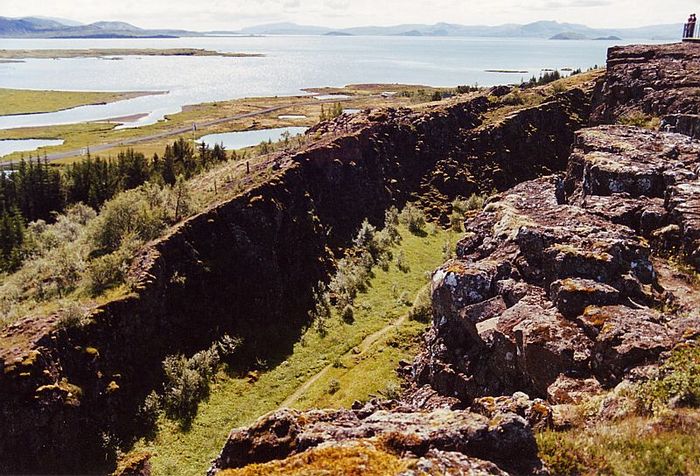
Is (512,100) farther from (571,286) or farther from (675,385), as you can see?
(675,385)

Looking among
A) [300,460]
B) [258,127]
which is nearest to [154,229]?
[300,460]

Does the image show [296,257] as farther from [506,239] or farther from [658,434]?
[658,434]

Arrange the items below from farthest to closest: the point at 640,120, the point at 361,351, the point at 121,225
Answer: the point at 640,120, the point at 121,225, the point at 361,351

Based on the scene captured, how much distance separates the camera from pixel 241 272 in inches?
2074

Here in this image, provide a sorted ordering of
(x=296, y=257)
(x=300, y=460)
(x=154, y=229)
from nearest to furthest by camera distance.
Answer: (x=300, y=460) → (x=154, y=229) → (x=296, y=257)

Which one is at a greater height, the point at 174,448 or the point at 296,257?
the point at 296,257

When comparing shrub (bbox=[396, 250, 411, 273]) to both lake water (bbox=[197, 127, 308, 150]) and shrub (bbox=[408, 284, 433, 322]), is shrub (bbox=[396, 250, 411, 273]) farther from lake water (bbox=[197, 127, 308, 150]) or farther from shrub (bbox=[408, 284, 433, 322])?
lake water (bbox=[197, 127, 308, 150])

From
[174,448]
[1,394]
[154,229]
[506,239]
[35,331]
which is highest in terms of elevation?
[506,239]

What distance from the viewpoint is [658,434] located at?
13.7m

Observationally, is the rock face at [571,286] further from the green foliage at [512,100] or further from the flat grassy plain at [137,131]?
the flat grassy plain at [137,131]

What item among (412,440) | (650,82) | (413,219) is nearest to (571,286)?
(412,440)

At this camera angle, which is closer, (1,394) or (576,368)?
(576,368)

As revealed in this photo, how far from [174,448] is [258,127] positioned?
504ft

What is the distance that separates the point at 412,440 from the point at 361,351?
34851mm
